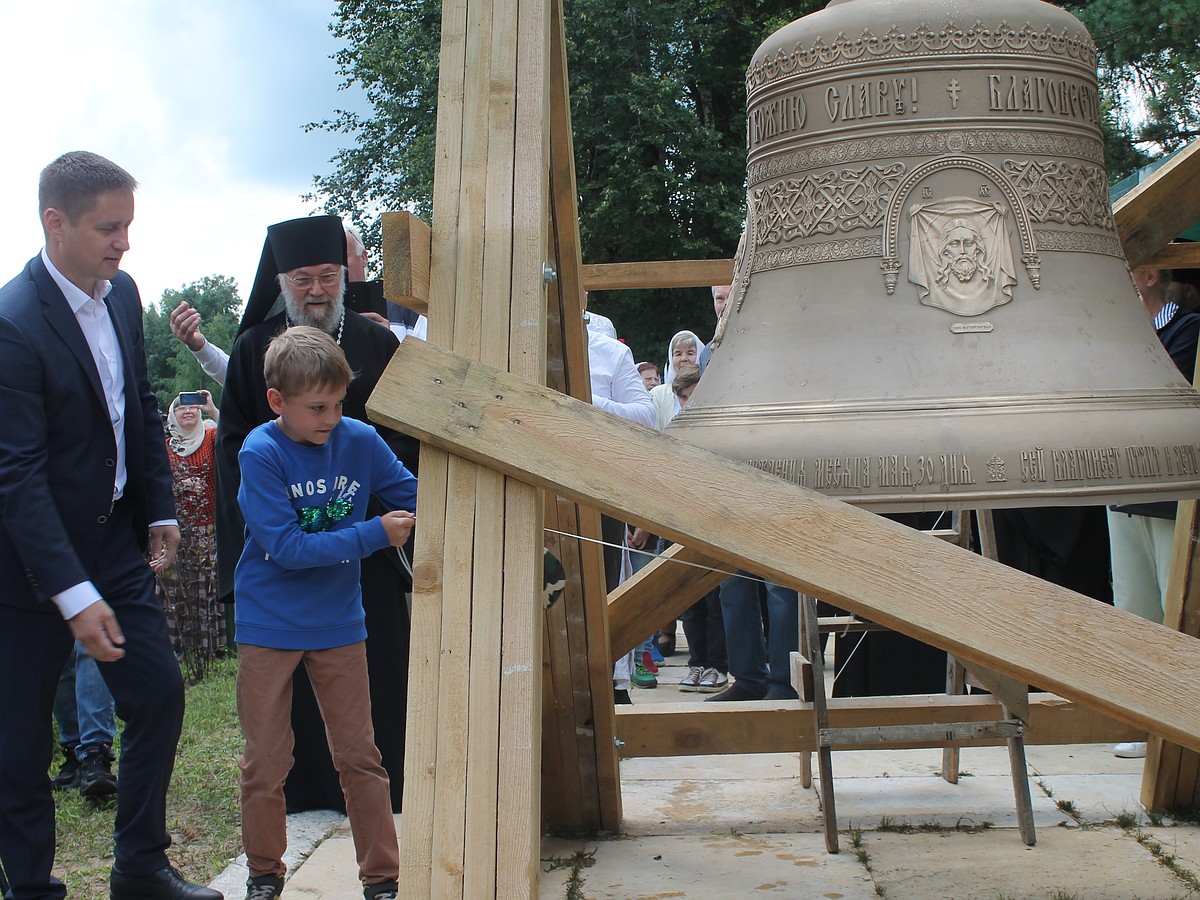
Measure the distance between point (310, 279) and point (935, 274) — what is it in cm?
244

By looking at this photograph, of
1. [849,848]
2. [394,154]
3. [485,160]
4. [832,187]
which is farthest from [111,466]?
[394,154]

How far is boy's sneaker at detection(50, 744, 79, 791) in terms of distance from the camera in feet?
16.0

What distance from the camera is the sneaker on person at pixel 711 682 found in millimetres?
6953

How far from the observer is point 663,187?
61.9 ft

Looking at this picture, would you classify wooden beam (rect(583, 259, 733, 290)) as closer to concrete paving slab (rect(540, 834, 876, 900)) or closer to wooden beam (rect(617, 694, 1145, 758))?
wooden beam (rect(617, 694, 1145, 758))

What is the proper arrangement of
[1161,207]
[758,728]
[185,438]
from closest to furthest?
[1161,207] → [758,728] → [185,438]

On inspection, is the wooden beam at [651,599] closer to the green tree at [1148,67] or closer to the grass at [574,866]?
the grass at [574,866]

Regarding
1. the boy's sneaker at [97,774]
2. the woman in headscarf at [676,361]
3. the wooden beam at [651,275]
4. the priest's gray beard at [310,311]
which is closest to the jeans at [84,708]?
the boy's sneaker at [97,774]

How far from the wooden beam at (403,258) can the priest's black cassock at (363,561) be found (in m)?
2.02

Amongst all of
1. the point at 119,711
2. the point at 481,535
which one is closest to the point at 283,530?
the point at 119,711

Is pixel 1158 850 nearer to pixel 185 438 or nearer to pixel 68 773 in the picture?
pixel 68 773

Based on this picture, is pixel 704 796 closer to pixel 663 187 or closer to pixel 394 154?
pixel 663 187

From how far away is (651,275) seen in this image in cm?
430

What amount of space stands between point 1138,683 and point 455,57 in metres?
1.54
